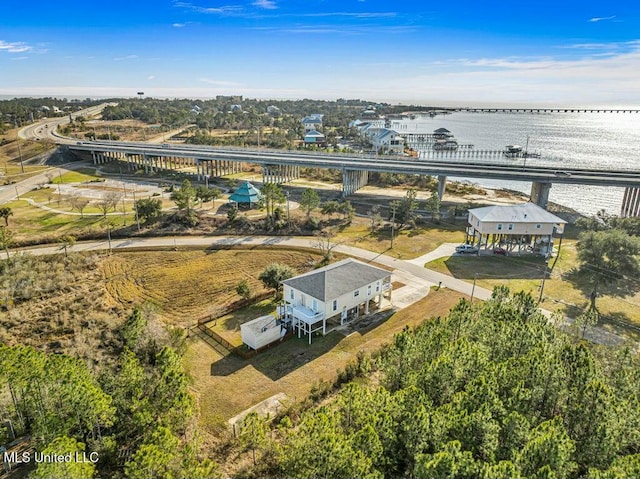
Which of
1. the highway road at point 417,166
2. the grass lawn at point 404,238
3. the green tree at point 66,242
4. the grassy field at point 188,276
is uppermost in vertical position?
the highway road at point 417,166

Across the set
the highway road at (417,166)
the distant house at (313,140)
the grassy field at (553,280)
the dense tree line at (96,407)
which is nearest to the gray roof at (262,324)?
the dense tree line at (96,407)

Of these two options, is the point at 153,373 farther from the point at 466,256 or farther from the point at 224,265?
the point at 466,256

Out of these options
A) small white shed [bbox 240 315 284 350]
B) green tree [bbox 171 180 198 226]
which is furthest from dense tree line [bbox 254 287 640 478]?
green tree [bbox 171 180 198 226]

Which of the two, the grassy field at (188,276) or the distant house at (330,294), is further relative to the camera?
the grassy field at (188,276)

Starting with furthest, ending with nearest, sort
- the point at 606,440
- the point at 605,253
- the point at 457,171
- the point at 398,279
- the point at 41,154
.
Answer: the point at 41,154
the point at 457,171
the point at 398,279
the point at 605,253
the point at 606,440

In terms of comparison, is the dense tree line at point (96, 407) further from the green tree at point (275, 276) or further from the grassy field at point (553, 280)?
the grassy field at point (553, 280)

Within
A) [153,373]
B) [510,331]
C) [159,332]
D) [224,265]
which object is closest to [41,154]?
[224,265]
